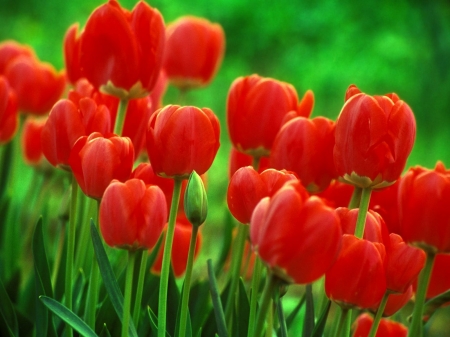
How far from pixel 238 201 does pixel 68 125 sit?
0.17 m

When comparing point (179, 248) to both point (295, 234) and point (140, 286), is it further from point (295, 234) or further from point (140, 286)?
point (295, 234)

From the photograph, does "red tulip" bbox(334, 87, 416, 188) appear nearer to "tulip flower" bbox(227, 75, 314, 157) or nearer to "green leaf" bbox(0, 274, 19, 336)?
"tulip flower" bbox(227, 75, 314, 157)

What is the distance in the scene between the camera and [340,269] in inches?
20.7

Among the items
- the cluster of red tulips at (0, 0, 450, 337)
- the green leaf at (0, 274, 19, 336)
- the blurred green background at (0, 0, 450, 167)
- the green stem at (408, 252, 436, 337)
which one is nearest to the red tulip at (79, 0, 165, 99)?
the cluster of red tulips at (0, 0, 450, 337)

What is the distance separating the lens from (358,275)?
514 mm

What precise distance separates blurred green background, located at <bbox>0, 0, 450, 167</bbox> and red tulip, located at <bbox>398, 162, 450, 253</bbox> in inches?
77.7

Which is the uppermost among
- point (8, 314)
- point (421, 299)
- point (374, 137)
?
point (374, 137)

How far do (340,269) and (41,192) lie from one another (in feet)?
2.02

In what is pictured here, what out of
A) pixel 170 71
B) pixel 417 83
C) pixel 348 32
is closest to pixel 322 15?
pixel 348 32

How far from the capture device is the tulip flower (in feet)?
2.33

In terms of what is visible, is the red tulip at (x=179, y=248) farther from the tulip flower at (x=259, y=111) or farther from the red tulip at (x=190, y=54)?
the red tulip at (x=190, y=54)

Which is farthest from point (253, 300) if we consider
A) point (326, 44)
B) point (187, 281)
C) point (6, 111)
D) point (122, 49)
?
point (326, 44)

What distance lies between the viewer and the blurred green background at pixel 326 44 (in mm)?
2654

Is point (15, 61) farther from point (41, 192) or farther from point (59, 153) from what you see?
point (59, 153)
